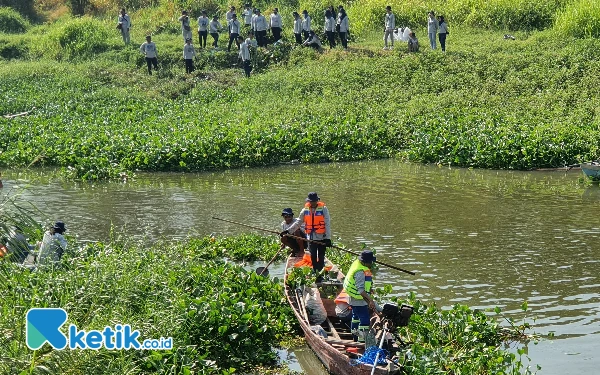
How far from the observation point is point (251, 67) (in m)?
37.1

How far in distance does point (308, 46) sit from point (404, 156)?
37.7 ft

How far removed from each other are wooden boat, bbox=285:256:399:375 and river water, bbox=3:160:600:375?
0.57 m

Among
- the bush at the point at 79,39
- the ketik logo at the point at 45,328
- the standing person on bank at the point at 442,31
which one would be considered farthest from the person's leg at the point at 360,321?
the bush at the point at 79,39

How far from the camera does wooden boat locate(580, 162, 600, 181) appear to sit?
76.0ft

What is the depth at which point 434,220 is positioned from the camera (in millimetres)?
20609

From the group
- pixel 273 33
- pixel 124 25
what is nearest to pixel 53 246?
pixel 273 33

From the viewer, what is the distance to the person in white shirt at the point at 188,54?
36.2 metres

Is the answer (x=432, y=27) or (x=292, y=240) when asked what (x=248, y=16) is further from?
(x=292, y=240)

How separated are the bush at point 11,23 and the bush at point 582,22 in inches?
Result: 1079

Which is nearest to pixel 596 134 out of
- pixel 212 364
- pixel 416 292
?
pixel 416 292

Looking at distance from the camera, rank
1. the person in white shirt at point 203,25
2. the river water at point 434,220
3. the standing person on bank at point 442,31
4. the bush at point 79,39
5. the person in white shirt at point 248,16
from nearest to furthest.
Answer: the river water at point 434,220 < the standing person on bank at point 442,31 < the person in white shirt at point 203,25 < the person in white shirt at point 248,16 < the bush at point 79,39

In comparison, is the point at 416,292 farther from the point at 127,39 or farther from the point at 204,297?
the point at 127,39

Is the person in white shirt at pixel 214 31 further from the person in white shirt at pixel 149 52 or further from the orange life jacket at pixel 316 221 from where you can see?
the orange life jacket at pixel 316 221

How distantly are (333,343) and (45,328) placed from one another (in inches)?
153
